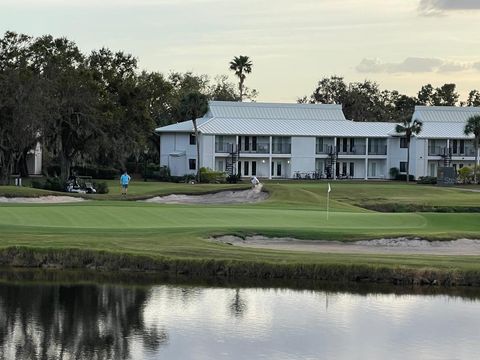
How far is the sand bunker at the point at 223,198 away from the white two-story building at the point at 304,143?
42.7 m

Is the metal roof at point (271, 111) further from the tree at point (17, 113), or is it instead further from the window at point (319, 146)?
the tree at point (17, 113)

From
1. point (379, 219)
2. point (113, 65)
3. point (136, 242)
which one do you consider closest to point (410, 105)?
point (113, 65)

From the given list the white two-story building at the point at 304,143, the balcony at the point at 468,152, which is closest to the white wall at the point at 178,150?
the white two-story building at the point at 304,143

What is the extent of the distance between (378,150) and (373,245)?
78316 mm

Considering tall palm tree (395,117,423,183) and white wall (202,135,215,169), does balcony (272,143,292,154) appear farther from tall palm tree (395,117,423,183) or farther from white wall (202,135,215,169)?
tall palm tree (395,117,423,183)

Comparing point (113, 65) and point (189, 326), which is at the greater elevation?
point (113, 65)

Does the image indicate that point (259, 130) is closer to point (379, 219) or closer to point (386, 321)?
point (379, 219)

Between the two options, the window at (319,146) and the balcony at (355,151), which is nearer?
the window at (319,146)

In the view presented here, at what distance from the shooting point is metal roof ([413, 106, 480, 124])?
11394 cm

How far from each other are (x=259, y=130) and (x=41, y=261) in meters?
77.5

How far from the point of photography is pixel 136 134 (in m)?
84.5

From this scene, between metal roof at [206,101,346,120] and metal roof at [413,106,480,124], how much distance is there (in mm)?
9862

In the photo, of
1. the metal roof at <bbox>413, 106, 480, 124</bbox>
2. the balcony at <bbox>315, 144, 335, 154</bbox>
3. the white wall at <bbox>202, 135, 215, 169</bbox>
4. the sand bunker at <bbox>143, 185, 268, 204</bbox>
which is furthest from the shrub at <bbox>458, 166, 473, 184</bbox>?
the sand bunker at <bbox>143, 185, 268, 204</bbox>

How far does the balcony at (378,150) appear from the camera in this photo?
109688 mm
